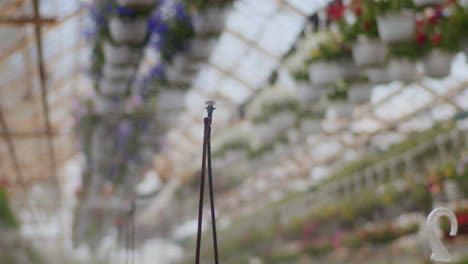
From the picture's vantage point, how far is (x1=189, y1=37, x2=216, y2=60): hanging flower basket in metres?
3.21

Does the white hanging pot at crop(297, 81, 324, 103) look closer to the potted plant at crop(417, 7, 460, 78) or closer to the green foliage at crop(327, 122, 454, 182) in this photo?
the potted plant at crop(417, 7, 460, 78)

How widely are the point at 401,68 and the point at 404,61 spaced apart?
41 millimetres

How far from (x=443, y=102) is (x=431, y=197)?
6972mm

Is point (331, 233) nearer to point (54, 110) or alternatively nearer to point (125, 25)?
point (125, 25)

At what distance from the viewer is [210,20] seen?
2.91 metres

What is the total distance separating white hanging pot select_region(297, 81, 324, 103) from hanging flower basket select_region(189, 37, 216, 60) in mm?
732

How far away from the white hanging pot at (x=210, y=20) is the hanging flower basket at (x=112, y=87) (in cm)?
115

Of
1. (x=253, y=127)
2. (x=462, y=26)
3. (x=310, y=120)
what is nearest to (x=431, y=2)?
(x=462, y=26)

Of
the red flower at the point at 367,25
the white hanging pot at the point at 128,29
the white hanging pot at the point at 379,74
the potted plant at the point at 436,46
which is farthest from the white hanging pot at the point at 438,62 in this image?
the white hanging pot at the point at 128,29

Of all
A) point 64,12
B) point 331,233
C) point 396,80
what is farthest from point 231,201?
point 396,80

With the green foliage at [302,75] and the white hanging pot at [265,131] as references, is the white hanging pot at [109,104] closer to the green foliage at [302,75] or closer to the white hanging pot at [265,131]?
the white hanging pot at [265,131]

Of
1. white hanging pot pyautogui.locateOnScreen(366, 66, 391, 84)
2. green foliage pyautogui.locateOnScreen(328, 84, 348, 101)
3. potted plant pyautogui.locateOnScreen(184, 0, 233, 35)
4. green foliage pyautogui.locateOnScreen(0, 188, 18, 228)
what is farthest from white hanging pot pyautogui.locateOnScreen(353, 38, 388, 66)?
green foliage pyautogui.locateOnScreen(0, 188, 18, 228)

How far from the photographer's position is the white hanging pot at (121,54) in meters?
3.31

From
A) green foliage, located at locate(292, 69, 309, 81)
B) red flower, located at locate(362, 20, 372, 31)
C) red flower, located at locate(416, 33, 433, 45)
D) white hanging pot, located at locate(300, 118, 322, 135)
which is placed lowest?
red flower, located at locate(416, 33, 433, 45)
